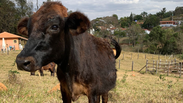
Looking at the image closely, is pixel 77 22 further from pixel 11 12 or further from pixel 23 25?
pixel 11 12

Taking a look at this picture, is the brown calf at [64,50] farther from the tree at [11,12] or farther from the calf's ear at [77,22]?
the tree at [11,12]

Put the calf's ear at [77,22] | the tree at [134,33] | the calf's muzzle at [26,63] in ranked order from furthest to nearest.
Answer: the tree at [134,33] → the calf's ear at [77,22] → the calf's muzzle at [26,63]

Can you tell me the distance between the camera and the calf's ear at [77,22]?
242 cm

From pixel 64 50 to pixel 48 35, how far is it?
406mm

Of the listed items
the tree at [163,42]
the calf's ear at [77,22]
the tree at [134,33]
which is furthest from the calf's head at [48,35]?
the tree at [134,33]

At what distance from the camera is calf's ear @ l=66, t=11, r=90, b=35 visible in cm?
242

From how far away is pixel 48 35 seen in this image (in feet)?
7.28

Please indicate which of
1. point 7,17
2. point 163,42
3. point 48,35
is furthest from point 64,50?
point 163,42

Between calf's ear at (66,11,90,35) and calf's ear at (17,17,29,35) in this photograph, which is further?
calf's ear at (17,17,29,35)

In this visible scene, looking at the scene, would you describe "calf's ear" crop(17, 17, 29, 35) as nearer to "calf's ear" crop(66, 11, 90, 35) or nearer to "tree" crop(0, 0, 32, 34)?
"calf's ear" crop(66, 11, 90, 35)

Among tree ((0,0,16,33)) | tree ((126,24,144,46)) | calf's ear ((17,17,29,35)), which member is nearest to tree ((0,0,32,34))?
tree ((0,0,16,33))

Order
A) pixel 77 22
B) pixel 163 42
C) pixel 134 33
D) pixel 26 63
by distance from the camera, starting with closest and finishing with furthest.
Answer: pixel 26 63 → pixel 77 22 → pixel 163 42 → pixel 134 33

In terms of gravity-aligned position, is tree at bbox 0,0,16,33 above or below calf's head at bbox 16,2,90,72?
above

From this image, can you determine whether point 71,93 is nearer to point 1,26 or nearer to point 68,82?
point 68,82
